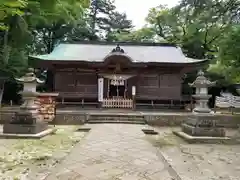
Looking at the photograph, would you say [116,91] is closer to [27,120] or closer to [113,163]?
[27,120]

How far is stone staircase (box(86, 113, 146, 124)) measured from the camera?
12991mm

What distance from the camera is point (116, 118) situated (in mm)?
13398

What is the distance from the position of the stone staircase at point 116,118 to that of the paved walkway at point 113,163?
5410 millimetres

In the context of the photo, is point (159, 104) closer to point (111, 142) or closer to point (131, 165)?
point (111, 142)

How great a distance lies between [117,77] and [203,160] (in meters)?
12.5

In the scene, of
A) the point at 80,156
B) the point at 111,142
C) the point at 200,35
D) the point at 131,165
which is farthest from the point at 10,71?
the point at 200,35

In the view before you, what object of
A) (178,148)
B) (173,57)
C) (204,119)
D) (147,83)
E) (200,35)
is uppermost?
(200,35)

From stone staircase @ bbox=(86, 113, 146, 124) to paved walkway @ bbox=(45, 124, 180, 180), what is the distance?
541 centimetres

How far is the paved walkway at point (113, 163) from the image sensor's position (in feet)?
14.6

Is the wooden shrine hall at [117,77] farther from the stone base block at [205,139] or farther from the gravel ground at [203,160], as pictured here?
the gravel ground at [203,160]

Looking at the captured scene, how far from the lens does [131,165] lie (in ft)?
16.9

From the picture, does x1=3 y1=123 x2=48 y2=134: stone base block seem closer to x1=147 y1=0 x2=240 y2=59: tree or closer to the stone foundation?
the stone foundation

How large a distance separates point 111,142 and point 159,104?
1087 centimetres

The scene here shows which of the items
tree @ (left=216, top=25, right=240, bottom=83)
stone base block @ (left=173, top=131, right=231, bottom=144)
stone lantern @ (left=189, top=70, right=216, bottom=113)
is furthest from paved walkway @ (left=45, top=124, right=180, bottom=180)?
tree @ (left=216, top=25, right=240, bottom=83)
